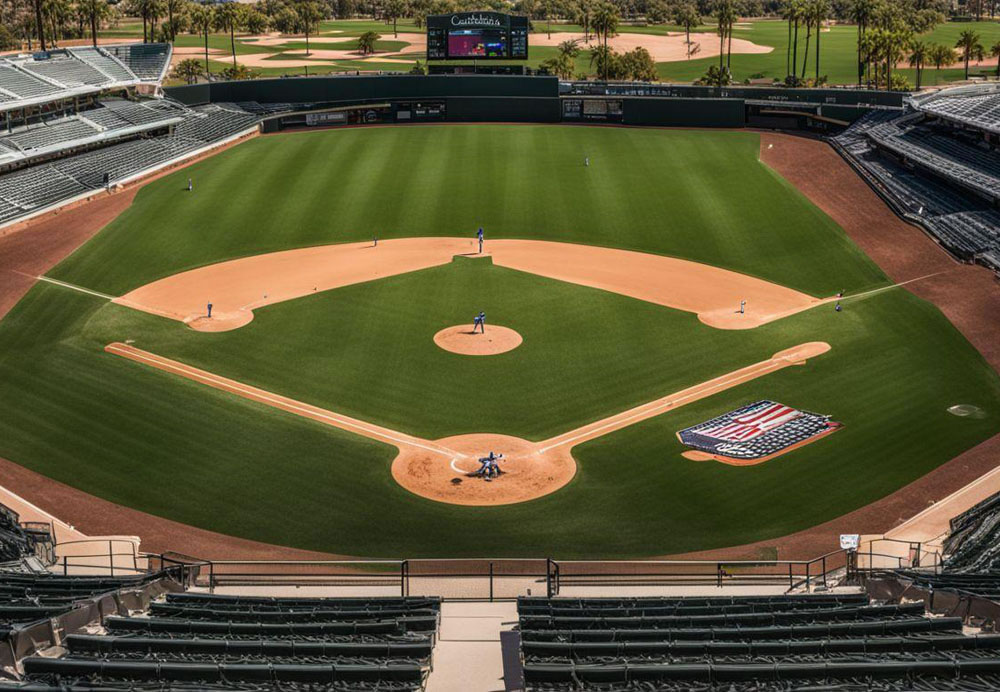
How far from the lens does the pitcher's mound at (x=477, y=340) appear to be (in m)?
56.9

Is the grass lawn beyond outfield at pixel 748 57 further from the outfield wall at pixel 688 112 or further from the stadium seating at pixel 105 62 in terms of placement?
the stadium seating at pixel 105 62

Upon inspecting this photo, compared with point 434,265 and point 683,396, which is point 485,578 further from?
point 434,265

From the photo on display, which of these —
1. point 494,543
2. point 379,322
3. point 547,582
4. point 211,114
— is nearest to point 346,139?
point 211,114

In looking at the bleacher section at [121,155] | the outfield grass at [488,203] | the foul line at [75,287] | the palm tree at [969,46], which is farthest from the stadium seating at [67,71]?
the palm tree at [969,46]

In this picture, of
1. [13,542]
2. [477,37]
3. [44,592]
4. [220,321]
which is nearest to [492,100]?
[477,37]

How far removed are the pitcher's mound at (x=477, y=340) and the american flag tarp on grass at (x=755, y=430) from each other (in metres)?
13.5

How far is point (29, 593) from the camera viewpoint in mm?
23875

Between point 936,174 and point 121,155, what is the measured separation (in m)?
65.6

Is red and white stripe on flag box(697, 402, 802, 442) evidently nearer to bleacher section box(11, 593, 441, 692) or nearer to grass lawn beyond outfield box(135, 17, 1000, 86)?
bleacher section box(11, 593, 441, 692)

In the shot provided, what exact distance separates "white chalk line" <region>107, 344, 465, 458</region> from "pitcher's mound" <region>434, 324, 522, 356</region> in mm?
10105

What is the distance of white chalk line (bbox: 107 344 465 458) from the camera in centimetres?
4619

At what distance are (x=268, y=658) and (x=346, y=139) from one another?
3356 inches

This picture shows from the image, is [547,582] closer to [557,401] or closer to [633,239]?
[557,401]

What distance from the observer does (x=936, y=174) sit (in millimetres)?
78750
